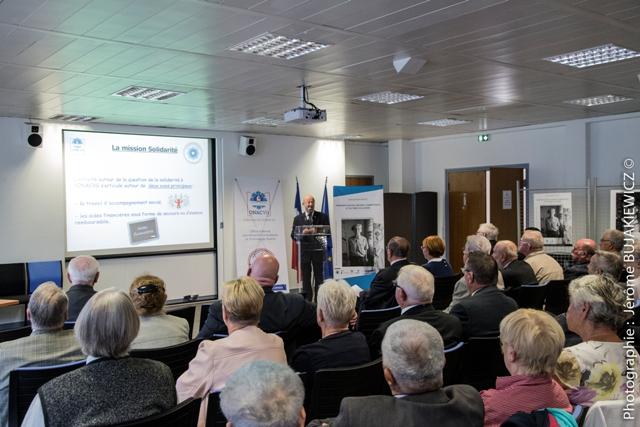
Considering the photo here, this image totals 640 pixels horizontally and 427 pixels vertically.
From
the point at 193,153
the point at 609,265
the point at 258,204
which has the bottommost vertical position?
the point at 609,265

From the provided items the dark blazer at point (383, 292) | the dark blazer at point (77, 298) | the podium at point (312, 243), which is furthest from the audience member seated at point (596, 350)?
the podium at point (312, 243)

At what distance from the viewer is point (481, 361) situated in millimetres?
3354

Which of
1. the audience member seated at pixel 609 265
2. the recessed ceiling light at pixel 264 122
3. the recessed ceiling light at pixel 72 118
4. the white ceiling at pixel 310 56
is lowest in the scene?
the audience member seated at pixel 609 265

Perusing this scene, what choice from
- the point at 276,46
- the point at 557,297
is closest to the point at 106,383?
the point at 276,46

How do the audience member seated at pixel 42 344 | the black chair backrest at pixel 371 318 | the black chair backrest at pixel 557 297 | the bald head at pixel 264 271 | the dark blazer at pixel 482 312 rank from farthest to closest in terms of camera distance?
the black chair backrest at pixel 557 297 < the black chair backrest at pixel 371 318 < the bald head at pixel 264 271 < the dark blazer at pixel 482 312 < the audience member seated at pixel 42 344

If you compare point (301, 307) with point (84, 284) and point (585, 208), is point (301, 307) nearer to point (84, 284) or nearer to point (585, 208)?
point (84, 284)

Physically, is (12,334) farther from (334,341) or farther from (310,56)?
(310,56)

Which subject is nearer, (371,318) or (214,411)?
(214,411)

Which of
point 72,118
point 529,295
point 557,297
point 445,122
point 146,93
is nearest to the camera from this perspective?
point 529,295

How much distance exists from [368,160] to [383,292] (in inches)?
299

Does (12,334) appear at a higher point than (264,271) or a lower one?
lower

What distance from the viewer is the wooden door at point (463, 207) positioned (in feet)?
36.0

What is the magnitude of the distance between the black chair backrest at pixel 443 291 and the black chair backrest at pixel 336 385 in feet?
9.12

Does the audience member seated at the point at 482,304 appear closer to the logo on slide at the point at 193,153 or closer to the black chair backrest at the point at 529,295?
the black chair backrest at the point at 529,295
